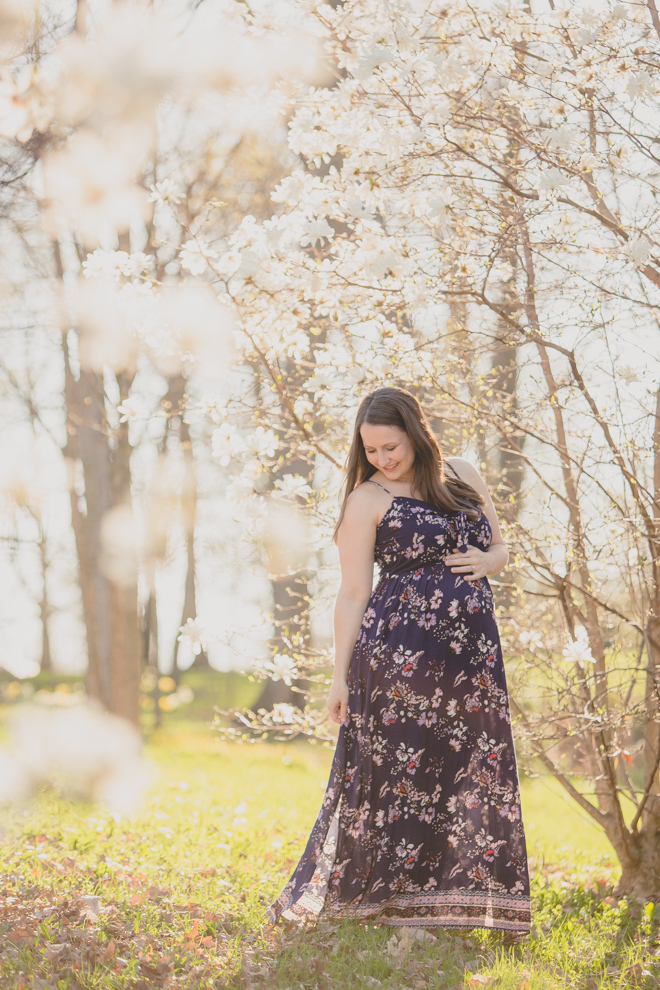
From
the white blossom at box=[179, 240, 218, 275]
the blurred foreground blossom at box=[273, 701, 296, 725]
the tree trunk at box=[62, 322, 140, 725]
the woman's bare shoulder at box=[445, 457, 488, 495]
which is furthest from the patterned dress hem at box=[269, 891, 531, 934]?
the tree trunk at box=[62, 322, 140, 725]

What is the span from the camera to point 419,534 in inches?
132

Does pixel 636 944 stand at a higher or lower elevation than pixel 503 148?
lower

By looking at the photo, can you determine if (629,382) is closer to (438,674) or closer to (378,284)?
(378,284)

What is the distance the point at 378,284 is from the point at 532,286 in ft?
2.18

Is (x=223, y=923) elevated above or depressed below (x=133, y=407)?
below

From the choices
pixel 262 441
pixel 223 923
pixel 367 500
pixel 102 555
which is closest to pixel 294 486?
pixel 262 441

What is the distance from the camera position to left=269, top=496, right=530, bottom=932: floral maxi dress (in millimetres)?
3244

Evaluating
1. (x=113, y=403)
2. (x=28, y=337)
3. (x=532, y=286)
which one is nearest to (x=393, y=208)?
(x=532, y=286)

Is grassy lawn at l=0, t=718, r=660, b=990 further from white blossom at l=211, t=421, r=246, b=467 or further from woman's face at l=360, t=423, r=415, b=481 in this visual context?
white blossom at l=211, t=421, r=246, b=467

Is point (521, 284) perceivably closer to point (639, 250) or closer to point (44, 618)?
point (639, 250)

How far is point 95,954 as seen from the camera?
9.56 feet

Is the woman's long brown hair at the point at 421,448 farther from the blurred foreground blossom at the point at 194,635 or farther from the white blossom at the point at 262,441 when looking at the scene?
the blurred foreground blossom at the point at 194,635

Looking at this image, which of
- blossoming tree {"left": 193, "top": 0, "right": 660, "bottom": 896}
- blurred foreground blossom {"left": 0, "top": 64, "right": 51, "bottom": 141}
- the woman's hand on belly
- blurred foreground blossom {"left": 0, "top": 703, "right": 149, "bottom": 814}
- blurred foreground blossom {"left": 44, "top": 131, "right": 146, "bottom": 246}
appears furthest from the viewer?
blurred foreground blossom {"left": 44, "top": 131, "right": 146, "bottom": 246}

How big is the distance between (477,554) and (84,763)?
4655mm
